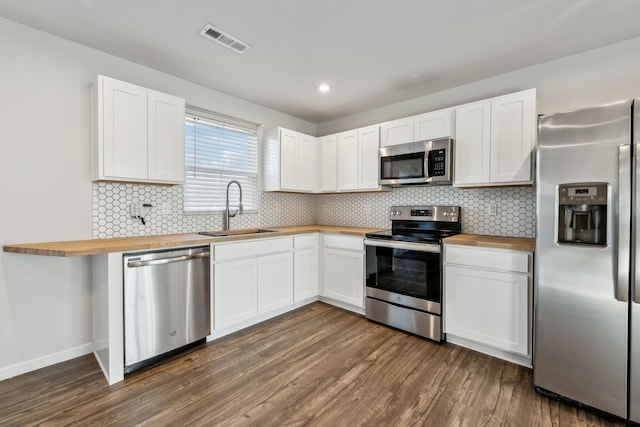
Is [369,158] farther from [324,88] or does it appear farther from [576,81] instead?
[576,81]

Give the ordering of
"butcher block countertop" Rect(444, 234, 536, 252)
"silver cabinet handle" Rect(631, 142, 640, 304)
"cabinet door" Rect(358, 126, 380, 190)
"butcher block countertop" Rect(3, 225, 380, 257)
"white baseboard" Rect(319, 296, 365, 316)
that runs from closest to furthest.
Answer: "silver cabinet handle" Rect(631, 142, 640, 304), "butcher block countertop" Rect(3, 225, 380, 257), "butcher block countertop" Rect(444, 234, 536, 252), "white baseboard" Rect(319, 296, 365, 316), "cabinet door" Rect(358, 126, 380, 190)

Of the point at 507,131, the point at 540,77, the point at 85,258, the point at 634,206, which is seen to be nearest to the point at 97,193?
the point at 85,258

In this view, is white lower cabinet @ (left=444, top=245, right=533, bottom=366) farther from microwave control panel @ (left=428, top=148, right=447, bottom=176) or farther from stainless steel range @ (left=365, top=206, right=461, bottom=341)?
microwave control panel @ (left=428, top=148, right=447, bottom=176)

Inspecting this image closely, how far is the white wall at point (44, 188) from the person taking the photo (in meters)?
2.07

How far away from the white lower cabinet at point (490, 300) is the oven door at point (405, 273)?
0.36 ft

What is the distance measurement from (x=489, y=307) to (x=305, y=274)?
76.7 inches

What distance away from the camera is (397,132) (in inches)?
129

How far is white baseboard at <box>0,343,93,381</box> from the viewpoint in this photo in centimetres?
207

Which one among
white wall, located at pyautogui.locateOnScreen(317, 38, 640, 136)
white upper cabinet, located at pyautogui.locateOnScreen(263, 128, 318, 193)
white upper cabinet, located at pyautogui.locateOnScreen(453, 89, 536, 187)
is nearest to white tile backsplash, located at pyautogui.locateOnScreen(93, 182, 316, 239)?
white upper cabinet, located at pyautogui.locateOnScreen(263, 128, 318, 193)

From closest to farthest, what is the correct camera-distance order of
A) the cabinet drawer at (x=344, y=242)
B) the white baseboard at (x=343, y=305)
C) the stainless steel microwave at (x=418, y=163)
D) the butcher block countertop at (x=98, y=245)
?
the butcher block countertop at (x=98, y=245)
the stainless steel microwave at (x=418, y=163)
the cabinet drawer at (x=344, y=242)
the white baseboard at (x=343, y=305)

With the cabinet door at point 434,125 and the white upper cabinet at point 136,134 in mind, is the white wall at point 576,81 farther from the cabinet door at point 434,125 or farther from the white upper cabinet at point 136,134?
the white upper cabinet at point 136,134

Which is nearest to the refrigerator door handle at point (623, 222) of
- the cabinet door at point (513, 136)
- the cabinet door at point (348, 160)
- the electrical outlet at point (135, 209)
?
A: the cabinet door at point (513, 136)

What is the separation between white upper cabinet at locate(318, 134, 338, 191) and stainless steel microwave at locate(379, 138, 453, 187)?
75 cm

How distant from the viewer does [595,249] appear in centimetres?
171
